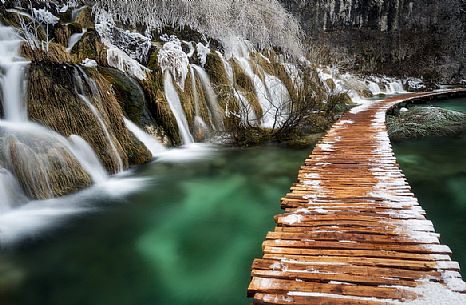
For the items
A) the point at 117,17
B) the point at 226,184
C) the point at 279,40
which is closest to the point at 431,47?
the point at 279,40

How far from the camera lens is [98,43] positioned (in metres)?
9.12

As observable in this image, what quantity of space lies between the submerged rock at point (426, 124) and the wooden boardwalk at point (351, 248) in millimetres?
7032

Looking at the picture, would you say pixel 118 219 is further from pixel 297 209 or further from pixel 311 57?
pixel 311 57

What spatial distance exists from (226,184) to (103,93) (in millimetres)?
3106

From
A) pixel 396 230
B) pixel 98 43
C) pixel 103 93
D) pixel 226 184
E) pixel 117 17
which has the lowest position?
pixel 226 184

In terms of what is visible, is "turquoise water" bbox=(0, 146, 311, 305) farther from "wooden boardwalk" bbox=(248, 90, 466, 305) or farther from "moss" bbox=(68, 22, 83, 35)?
"moss" bbox=(68, 22, 83, 35)

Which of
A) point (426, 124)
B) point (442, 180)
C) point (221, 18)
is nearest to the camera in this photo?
point (442, 180)

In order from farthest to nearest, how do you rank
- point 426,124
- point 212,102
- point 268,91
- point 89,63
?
point 268,91 → point 426,124 → point 212,102 → point 89,63

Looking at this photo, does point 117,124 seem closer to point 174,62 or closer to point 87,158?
point 87,158

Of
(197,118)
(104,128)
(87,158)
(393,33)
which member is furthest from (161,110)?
(393,33)

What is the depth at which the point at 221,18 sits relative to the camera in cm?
1430

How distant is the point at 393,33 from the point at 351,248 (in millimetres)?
46486

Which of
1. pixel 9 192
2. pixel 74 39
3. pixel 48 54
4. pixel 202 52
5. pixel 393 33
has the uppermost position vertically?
pixel 393 33

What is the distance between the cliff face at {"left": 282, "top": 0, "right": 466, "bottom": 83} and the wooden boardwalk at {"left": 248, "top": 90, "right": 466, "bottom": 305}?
40.2m
